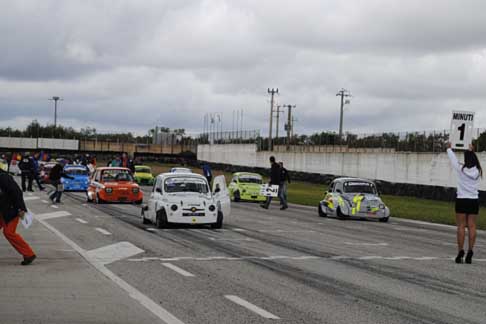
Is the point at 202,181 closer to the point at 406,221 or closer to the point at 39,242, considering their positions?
the point at 39,242

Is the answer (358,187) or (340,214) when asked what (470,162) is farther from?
(358,187)

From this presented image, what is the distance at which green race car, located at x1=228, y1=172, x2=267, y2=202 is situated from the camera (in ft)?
131

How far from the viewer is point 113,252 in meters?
15.1

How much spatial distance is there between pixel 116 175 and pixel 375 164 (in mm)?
25854

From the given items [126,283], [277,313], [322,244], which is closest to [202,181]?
[322,244]

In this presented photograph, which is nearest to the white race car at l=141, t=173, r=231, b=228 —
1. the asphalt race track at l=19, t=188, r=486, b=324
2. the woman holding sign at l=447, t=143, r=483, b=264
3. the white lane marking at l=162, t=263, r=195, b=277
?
the asphalt race track at l=19, t=188, r=486, b=324

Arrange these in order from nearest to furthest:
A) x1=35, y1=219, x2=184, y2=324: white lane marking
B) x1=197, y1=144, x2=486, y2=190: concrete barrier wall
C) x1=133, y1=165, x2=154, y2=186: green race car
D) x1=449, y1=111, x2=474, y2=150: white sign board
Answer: x1=35, y1=219, x2=184, y2=324: white lane marking < x1=449, y1=111, x2=474, y2=150: white sign board < x1=197, y1=144, x2=486, y2=190: concrete barrier wall < x1=133, y1=165, x2=154, y2=186: green race car

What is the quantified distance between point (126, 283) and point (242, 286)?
1603 mm

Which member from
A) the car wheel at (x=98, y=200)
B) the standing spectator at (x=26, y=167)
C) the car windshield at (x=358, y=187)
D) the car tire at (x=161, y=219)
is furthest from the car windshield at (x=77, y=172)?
the car tire at (x=161, y=219)

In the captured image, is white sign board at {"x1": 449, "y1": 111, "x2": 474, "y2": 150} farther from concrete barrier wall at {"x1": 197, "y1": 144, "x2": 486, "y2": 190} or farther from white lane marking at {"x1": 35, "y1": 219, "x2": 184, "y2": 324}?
concrete barrier wall at {"x1": 197, "y1": 144, "x2": 486, "y2": 190}

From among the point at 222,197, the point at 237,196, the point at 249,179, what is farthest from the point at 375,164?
the point at 222,197

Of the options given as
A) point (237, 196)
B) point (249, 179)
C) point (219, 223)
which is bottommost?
point (237, 196)

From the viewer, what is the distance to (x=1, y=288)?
10.6 metres

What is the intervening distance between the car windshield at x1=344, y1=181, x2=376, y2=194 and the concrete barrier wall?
44.7 feet
